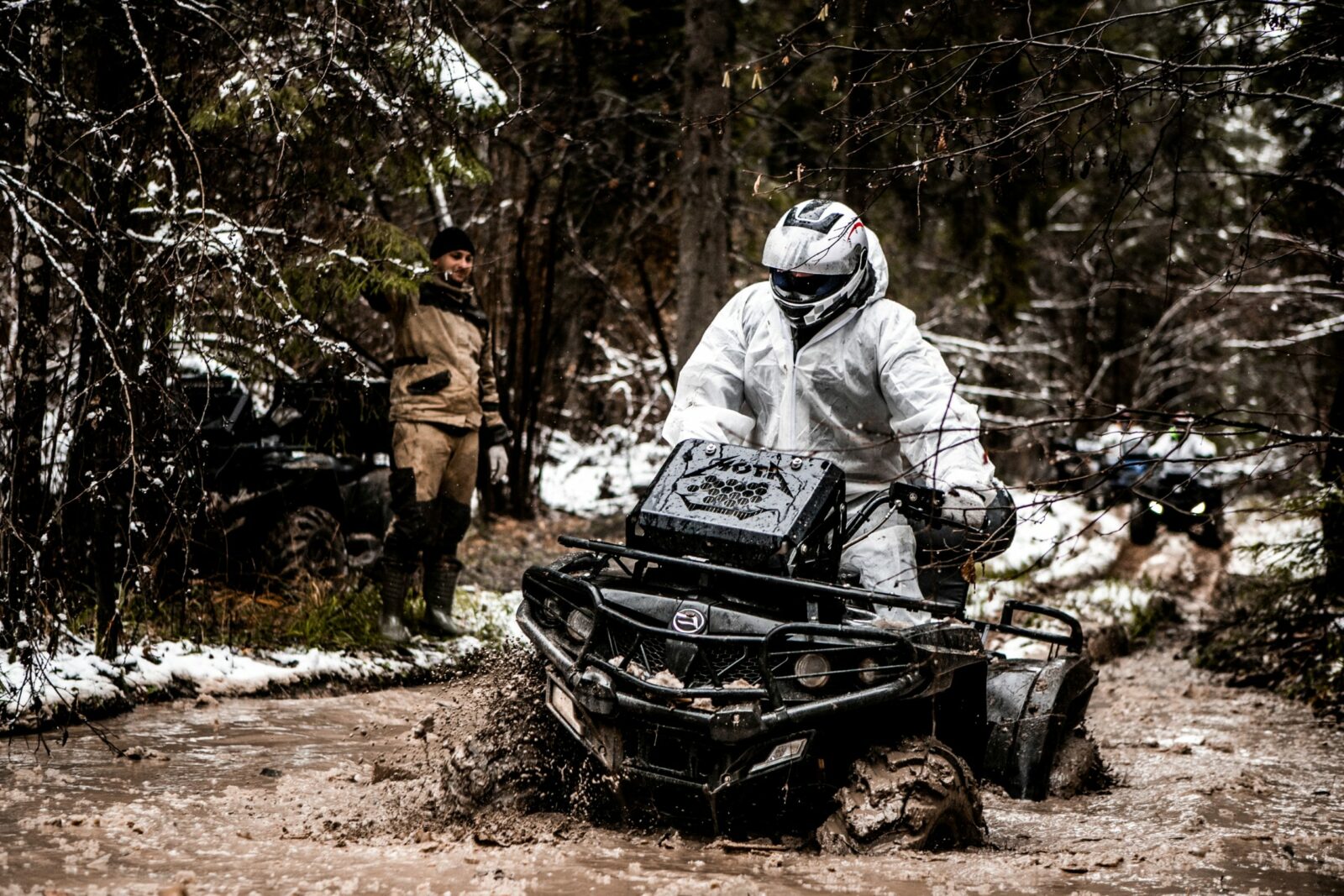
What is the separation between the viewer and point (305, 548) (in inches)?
353

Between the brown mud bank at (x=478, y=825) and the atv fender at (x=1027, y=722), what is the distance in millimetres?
147

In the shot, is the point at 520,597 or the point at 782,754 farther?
the point at 520,597

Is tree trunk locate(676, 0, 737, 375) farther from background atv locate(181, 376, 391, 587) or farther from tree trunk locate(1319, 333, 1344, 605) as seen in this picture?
tree trunk locate(1319, 333, 1344, 605)

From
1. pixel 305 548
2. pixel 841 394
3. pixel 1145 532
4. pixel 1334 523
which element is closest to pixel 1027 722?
pixel 841 394

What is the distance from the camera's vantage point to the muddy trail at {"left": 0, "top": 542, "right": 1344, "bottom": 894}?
398cm

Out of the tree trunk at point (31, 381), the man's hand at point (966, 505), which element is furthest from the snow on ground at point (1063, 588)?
the tree trunk at point (31, 381)

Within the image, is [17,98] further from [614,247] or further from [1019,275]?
[1019,275]

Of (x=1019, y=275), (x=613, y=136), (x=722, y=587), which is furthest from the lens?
(x=1019, y=275)

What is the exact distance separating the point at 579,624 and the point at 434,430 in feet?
13.2

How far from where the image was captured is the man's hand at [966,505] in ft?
15.2

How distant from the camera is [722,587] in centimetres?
441

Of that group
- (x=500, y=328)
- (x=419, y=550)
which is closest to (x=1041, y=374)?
(x=500, y=328)

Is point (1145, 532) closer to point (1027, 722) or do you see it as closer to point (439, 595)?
point (439, 595)

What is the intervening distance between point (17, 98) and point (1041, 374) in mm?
23645
